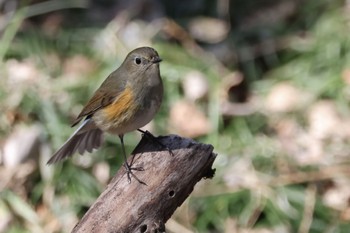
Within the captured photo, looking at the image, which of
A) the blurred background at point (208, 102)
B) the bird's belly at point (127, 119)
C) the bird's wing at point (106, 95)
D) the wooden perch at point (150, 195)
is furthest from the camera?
the blurred background at point (208, 102)

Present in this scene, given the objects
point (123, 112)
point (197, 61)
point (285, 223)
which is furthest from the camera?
point (197, 61)

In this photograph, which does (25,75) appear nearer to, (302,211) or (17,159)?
(17,159)

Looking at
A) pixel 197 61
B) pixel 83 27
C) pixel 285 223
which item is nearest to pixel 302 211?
pixel 285 223

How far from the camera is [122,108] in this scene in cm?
375

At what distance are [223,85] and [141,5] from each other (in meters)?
1.44

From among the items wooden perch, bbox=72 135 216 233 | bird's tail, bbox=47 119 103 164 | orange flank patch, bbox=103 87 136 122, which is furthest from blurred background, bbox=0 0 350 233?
wooden perch, bbox=72 135 216 233

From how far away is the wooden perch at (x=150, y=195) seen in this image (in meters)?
3.04

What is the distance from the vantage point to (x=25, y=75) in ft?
18.8

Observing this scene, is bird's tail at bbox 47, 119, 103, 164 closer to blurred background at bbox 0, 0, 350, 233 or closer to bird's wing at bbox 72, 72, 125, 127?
bird's wing at bbox 72, 72, 125, 127

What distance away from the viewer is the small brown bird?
3688 mm

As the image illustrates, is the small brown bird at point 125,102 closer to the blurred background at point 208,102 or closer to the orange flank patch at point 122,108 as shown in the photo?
the orange flank patch at point 122,108

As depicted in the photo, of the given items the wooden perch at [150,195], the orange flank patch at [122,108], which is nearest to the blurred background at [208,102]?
the orange flank patch at [122,108]

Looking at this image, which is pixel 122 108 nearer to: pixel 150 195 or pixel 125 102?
pixel 125 102

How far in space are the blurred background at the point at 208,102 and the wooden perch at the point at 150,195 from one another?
173 cm
